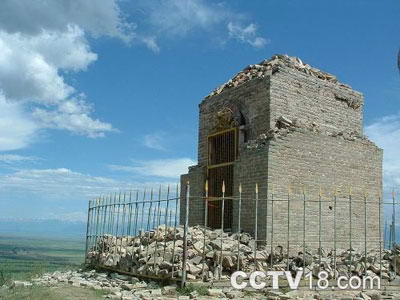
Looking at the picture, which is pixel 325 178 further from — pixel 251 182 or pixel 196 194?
pixel 196 194

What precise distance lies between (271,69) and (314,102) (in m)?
1.84

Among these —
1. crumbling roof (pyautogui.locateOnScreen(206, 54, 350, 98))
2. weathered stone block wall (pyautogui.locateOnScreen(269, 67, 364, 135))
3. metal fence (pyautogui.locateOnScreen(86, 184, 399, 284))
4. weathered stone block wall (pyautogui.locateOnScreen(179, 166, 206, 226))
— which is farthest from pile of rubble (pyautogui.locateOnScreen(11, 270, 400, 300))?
crumbling roof (pyautogui.locateOnScreen(206, 54, 350, 98))

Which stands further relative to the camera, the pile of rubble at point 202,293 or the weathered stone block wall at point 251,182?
the weathered stone block wall at point 251,182

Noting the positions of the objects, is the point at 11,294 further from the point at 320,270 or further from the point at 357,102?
the point at 357,102

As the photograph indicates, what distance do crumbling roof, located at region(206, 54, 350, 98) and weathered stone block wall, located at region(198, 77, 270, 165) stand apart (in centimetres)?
37

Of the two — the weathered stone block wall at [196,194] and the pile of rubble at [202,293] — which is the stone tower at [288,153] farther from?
the pile of rubble at [202,293]

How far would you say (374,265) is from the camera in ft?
34.8

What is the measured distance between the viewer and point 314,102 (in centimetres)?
1473

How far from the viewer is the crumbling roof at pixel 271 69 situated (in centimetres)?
1467

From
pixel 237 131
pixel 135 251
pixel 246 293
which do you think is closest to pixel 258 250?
pixel 246 293

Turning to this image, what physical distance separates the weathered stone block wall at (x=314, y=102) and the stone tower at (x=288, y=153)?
32mm

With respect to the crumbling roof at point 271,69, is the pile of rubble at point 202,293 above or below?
below

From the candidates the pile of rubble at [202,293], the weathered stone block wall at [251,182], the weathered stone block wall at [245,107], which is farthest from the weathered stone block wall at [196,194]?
the pile of rubble at [202,293]

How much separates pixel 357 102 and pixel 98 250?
10.1 m
